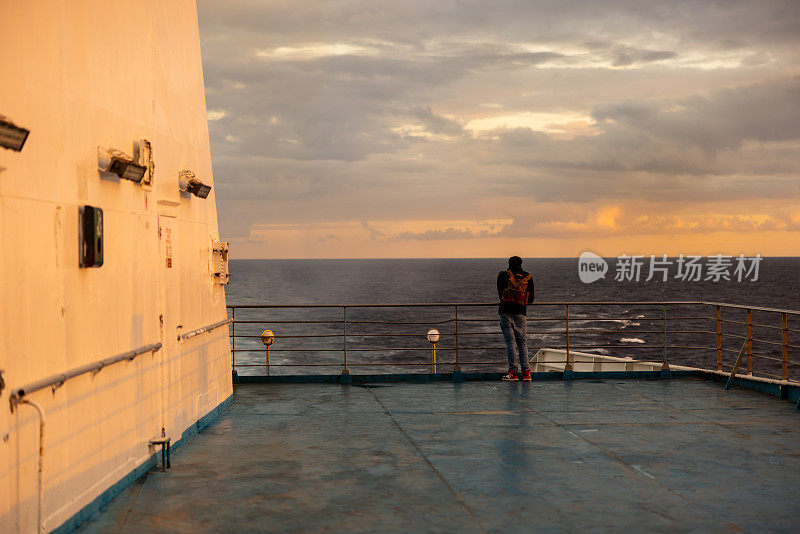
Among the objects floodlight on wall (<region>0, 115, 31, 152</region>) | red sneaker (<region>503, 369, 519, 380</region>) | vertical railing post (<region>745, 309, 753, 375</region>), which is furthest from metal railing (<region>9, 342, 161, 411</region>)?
vertical railing post (<region>745, 309, 753, 375</region>)

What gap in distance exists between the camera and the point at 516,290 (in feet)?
40.4

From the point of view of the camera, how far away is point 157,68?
7387 mm

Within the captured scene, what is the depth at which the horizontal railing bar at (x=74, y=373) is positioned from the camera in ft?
14.7

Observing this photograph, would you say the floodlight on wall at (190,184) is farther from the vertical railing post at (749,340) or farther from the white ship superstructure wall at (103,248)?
the vertical railing post at (749,340)

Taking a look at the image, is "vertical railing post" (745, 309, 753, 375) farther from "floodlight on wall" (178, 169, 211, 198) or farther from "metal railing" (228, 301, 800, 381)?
"metal railing" (228, 301, 800, 381)

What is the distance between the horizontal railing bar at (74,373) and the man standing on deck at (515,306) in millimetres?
6717

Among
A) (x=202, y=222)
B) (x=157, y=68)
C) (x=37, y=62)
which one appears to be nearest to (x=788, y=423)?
(x=202, y=222)

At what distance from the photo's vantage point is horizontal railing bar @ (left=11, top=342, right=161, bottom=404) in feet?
14.7

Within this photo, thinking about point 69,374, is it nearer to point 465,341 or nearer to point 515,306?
point 515,306

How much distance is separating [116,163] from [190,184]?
2.44m

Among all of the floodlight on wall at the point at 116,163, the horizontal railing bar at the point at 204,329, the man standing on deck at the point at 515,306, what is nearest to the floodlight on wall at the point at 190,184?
the horizontal railing bar at the point at 204,329

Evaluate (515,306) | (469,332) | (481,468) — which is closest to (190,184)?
(481,468)

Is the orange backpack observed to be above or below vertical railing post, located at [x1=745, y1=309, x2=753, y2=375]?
above

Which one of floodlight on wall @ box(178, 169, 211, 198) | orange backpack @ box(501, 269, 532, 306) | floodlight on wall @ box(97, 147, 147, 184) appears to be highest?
floodlight on wall @ box(178, 169, 211, 198)
